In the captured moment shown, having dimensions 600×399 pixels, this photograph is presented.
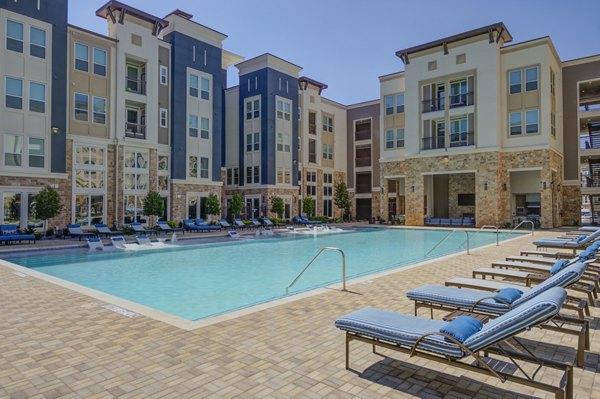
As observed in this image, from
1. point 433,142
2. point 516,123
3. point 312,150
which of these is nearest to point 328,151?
point 312,150

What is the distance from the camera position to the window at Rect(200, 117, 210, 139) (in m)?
28.6

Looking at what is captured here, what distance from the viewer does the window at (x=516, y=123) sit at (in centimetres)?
2719

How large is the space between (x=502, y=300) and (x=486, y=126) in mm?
26144

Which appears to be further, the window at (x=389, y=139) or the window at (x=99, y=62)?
the window at (x=389, y=139)

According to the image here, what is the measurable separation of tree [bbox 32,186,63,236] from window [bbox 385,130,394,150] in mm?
25352

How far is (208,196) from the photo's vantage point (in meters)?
27.6

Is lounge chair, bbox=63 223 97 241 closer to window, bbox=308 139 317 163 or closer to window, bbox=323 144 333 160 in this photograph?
window, bbox=308 139 317 163

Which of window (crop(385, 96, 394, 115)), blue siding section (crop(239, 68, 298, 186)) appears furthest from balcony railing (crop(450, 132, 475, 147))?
blue siding section (crop(239, 68, 298, 186))

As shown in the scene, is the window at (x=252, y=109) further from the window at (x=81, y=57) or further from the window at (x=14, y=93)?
the window at (x=14, y=93)

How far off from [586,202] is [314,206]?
157 feet

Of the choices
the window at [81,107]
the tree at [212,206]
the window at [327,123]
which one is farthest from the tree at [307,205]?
the window at [81,107]

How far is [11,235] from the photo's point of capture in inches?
654

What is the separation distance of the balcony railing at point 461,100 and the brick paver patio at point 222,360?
25586 mm

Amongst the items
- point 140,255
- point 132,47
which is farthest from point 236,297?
point 132,47
